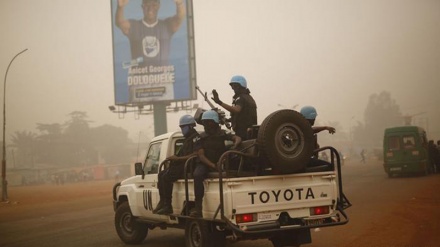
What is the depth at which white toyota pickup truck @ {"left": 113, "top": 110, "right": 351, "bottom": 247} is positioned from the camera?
6.86 m

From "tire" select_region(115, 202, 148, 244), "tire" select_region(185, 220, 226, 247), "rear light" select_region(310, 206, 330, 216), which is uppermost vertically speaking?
"rear light" select_region(310, 206, 330, 216)

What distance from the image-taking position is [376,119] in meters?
119

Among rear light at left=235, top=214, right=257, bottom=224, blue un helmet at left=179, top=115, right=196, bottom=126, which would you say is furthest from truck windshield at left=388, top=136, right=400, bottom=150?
rear light at left=235, top=214, right=257, bottom=224

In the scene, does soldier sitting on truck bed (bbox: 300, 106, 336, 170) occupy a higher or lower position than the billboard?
lower

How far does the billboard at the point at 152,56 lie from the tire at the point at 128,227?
132ft

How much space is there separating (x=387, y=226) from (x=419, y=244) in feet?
6.90

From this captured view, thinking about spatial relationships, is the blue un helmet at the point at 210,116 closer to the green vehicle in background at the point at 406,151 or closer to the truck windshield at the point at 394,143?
the green vehicle in background at the point at 406,151

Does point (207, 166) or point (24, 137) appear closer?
point (207, 166)

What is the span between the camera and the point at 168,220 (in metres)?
8.70

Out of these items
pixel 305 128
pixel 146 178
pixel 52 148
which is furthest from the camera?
pixel 52 148

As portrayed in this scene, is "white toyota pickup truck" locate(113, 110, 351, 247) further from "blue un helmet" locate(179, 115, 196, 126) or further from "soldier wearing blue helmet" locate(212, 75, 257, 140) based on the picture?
"blue un helmet" locate(179, 115, 196, 126)

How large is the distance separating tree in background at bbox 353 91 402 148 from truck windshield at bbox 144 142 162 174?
109 m

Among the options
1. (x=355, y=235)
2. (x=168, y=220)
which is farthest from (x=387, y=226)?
(x=168, y=220)

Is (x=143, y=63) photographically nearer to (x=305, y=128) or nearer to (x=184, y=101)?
(x=184, y=101)
